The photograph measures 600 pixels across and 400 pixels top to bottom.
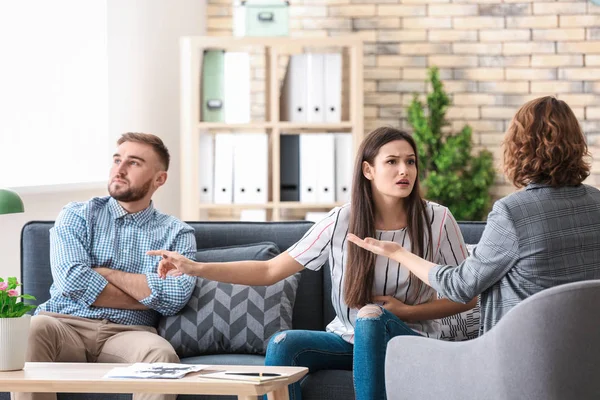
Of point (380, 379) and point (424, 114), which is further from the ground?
point (424, 114)

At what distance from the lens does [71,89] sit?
4316 mm

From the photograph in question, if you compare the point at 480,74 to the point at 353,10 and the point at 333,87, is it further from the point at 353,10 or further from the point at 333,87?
the point at 333,87

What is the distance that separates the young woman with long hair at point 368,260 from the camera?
8.52 ft

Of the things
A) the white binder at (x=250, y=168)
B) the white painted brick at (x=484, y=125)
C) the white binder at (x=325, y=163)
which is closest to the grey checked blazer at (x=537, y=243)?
the white binder at (x=325, y=163)

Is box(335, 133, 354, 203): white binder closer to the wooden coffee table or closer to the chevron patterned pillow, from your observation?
the chevron patterned pillow

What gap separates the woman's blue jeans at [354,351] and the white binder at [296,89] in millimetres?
2321

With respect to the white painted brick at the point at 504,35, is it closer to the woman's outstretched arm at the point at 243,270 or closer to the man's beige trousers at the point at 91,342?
the woman's outstretched arm at the point at 243,270

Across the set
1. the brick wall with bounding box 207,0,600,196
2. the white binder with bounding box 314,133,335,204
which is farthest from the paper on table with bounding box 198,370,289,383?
the brick wall with bounding box 207,0,600,196

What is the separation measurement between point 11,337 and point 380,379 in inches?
38.4

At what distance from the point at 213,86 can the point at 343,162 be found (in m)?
0.82

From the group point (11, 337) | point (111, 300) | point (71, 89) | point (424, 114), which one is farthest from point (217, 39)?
point (11, 337)

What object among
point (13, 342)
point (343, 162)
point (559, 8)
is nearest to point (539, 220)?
point (13, 342)

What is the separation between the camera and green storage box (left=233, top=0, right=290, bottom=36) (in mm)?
4852

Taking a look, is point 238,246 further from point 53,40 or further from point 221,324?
point 53,40
